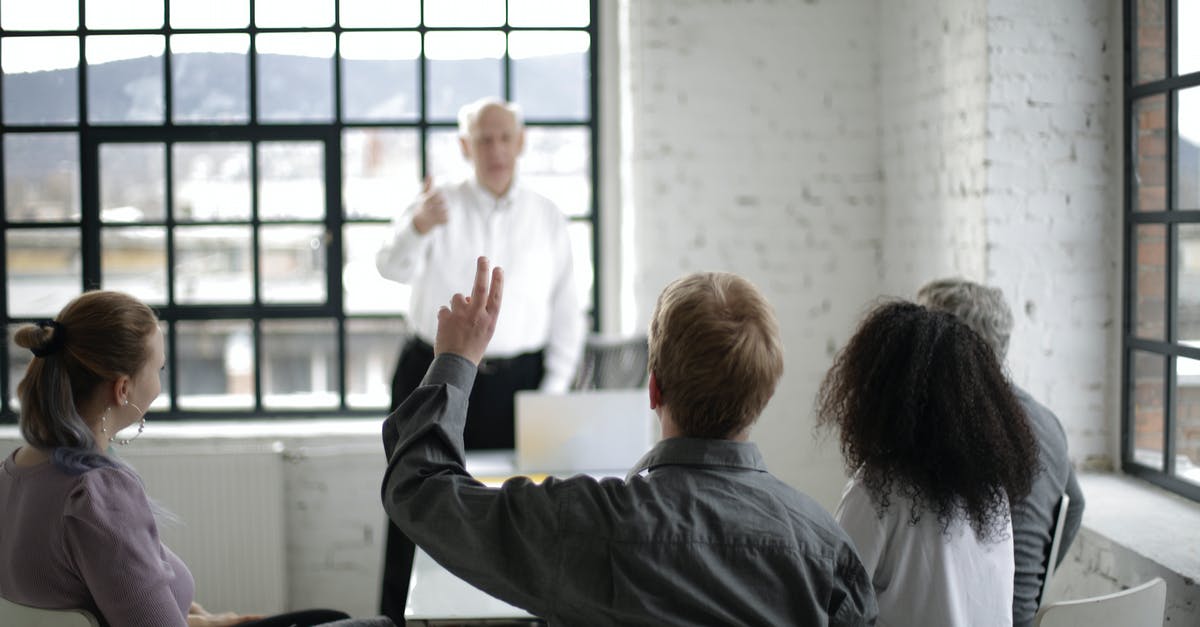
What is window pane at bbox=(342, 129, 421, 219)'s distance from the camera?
4.86 m

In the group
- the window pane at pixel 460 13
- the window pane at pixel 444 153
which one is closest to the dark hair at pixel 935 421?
the window pane at pixel 444 153

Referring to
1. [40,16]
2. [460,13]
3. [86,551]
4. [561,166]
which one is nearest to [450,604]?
[86,551]

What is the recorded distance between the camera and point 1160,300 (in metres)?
3.50

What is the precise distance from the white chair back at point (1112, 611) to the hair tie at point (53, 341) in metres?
1.77

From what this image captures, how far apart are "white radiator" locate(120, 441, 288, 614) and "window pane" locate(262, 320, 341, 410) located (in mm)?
463

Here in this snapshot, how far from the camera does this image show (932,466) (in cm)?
201

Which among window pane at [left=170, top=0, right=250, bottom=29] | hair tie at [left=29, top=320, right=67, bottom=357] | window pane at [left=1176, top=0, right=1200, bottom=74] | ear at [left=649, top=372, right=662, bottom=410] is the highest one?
window pane at [left=170, top=0, right=250, bottom=29]

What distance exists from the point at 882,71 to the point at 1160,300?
1.55 m

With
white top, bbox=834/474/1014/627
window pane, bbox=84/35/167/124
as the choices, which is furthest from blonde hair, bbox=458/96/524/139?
white top, bbox=834/474/1014/627

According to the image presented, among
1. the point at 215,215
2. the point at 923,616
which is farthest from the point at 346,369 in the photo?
the point at 923,616

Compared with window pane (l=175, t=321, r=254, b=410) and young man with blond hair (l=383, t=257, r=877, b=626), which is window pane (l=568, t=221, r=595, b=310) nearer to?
window pane (l=175, t=321, r=254, b=410)

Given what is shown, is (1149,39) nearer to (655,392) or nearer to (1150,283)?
(1150,283)

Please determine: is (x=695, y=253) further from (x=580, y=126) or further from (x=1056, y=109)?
(x=1056, y=109)

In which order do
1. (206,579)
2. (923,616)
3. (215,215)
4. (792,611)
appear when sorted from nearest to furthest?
(792,611)
(923,616)
(206,579)
(215,215)
